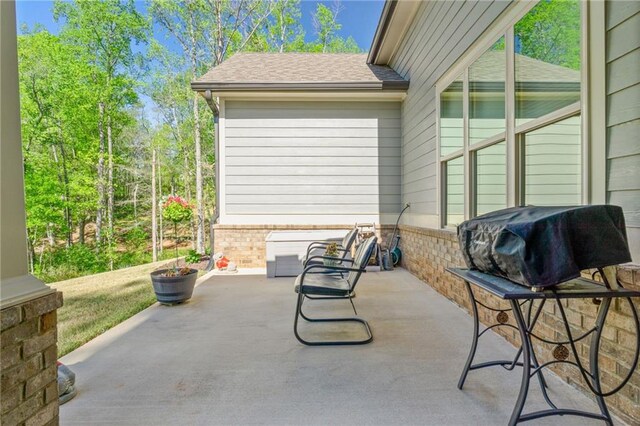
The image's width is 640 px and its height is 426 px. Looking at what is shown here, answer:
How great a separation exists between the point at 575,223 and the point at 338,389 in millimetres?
1665

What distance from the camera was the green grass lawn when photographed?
9.73 feet

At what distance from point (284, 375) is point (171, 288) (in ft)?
7.29

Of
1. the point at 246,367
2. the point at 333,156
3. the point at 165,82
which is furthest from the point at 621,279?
the point at 165,82

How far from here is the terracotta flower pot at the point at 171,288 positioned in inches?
147

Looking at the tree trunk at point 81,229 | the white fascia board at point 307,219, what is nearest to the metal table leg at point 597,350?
the white fascia board at point 307,219

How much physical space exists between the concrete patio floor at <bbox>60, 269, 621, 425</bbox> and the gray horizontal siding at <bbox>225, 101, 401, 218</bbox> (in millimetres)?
3016

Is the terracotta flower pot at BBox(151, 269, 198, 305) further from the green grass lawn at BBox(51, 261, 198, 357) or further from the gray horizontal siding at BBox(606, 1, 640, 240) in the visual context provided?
the gray horizontal siding at BBox(606, 1, 640, 240)

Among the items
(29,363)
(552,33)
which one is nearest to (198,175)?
(29,363)

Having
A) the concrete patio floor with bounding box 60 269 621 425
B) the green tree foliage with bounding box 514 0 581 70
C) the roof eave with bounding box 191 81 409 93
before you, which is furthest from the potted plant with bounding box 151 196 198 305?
the green tree foliage with bounding box 514 0 581 70

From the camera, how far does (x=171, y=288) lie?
3.77m

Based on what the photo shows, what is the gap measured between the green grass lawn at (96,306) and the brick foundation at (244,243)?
1.48 metres

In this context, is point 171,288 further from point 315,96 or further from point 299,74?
point 299,74

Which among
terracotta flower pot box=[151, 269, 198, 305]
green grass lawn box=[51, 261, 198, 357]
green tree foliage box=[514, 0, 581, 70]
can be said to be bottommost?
green grass lawn box=[51, 261, 198, 357]

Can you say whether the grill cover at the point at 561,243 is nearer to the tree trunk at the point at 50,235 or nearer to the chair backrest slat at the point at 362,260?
the chair backrest slat at the point at 362,260
